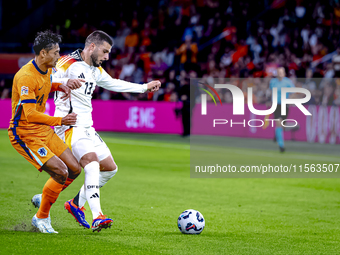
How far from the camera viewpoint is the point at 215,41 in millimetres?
24609

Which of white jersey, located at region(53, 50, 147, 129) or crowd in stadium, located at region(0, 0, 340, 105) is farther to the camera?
crowd in stadium, located at region(0, 0, 340, 105)

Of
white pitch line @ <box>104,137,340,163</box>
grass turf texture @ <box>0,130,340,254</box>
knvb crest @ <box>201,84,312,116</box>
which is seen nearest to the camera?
grass turf texture @ <box>0,130,340,254</box>

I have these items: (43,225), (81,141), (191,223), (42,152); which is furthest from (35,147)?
(191,223)

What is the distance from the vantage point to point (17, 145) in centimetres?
585

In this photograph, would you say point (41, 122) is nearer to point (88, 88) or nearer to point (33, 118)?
point (33, 118)

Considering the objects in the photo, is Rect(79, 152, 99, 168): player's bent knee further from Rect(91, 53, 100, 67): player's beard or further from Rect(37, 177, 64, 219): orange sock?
Rect(91, 53, 100, 67): player's beard

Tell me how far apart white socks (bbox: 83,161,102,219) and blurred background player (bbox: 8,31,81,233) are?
20 centimetres

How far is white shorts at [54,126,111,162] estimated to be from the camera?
619 centimetres

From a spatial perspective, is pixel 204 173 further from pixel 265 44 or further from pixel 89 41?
pixel 265 44

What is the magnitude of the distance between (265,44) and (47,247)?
61.5 feet

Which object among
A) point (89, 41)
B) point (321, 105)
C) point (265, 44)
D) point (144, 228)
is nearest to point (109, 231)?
point (144, 228)

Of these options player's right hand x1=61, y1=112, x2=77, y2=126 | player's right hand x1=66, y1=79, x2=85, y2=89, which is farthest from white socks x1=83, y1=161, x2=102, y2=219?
player's right hand x1=66, y1=79, x2=85, y2=89

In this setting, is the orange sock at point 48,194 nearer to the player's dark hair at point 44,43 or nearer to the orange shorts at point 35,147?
the orange shorts at point 35,147

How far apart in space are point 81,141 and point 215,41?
1905 cm
